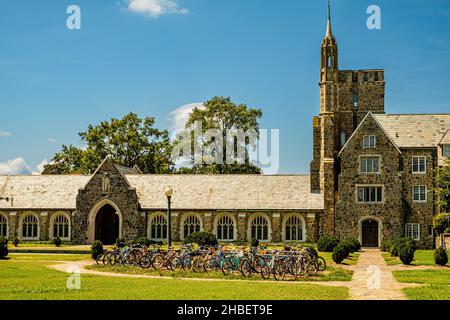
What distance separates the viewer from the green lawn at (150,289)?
63.4ft

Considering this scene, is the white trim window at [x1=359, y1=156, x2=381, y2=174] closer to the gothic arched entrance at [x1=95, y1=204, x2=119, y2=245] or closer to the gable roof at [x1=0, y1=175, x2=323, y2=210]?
the gable roof at [x1=0, y1=175, x2=323, y2=210]

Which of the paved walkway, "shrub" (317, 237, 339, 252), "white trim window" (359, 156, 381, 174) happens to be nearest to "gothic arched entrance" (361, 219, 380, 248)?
"white trim window" (359, 156, 381, 174)

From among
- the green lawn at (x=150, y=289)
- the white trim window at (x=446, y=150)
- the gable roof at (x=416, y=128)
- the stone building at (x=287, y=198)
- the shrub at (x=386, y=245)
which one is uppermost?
the gable roof at (x=416, y=128)

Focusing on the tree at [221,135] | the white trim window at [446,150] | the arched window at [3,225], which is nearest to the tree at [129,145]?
the tree at [221,135]

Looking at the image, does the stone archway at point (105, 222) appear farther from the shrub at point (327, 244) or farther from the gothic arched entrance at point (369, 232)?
the gothic arched entrance at point (369, 232)

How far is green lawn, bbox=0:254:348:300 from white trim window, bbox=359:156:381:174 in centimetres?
2871

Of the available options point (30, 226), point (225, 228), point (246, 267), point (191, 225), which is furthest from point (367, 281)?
point (30, 226)

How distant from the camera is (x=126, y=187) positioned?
171 ft

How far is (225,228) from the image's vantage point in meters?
52.0

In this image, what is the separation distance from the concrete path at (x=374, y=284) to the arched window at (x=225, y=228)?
60.8 feet

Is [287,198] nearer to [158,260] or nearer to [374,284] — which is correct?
[158,260]
